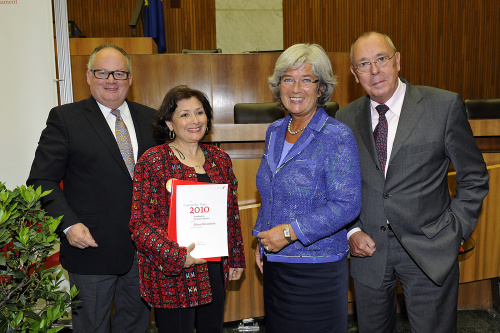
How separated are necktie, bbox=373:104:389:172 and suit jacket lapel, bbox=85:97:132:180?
1.18 meters

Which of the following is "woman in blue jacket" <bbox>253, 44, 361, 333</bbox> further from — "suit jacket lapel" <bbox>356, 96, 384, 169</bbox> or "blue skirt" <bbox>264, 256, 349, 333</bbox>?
"suit jacket lapel" <bbox>356, 96, 384, 169</bbox>

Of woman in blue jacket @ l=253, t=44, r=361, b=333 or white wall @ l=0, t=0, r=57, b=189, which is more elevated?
white wall @ l=0, t=0, r=57, b=189

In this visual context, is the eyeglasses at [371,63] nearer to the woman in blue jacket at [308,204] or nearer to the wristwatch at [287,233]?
the woman in blue jacket at [308,204]

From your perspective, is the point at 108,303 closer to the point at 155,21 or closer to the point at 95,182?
the point at 95,182

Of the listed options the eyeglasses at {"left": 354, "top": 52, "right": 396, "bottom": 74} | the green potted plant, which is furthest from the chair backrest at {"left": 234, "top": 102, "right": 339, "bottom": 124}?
the green potted plant

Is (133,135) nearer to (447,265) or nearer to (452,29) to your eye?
(447,265)

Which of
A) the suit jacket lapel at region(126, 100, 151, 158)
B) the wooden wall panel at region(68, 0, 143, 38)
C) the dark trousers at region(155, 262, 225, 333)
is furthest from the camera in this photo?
the wooden wall panel at region(68, 0, 143, 38)

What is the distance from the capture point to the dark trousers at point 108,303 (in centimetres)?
216

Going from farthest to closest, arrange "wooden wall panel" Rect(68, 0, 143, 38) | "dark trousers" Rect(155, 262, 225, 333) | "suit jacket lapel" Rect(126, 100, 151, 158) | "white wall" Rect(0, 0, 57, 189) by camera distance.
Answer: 1. "wooden wall panel" Rect(68, 0, 143, 38)
2. "white wall" Rect(0, 0, 57, 189)
3. "suit jacket lapel" Rect(126, 100, 151, 158)
4. "dark trousers" Rect(155, 262, 225, 333)

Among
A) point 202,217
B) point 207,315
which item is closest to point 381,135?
point 202,217

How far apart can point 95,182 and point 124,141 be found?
249 mm

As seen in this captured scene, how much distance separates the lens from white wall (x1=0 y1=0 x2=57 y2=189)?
105 inches

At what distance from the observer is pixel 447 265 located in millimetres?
1856

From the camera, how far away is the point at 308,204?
171 centimetres
